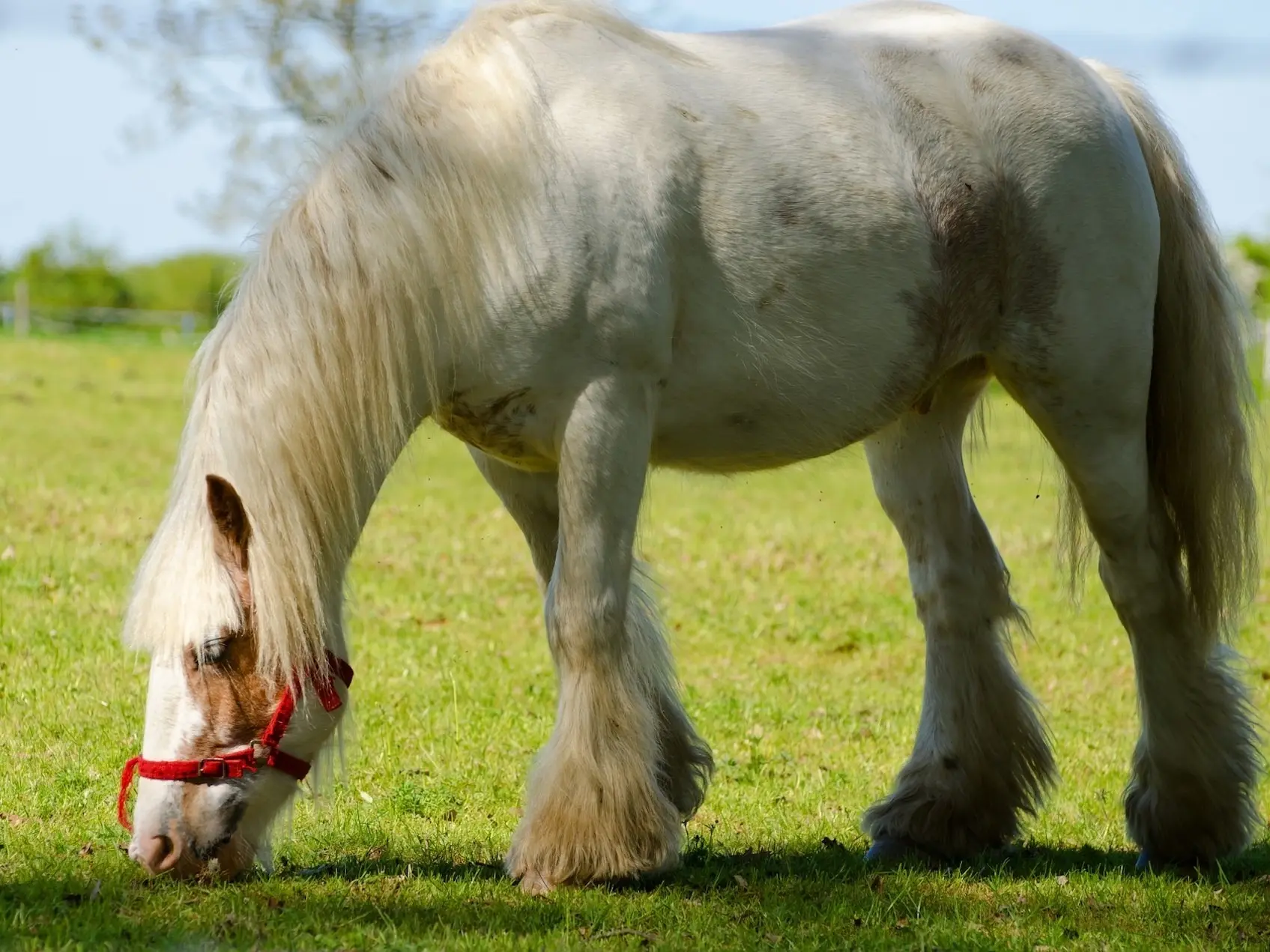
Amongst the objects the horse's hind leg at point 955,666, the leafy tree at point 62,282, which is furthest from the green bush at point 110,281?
the horse's hind leg at point 955,666

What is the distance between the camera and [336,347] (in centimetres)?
383

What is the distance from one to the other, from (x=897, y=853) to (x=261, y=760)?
2.09 meters

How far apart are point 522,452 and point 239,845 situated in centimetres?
122

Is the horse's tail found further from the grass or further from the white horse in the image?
the grass

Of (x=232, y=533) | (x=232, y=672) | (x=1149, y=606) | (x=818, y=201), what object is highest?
(x=818, y=201)

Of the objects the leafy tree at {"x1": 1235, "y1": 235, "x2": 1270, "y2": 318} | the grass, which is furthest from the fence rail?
the leafy tree at {"x1": 1235, "y1": 235, "x2": 1270, "y2": 318}

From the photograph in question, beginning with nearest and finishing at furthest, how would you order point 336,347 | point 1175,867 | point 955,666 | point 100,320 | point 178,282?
point 336,347, point 1175,867, point 955,666, point 100,320, point 178,282

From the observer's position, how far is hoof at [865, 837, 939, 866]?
484 cm

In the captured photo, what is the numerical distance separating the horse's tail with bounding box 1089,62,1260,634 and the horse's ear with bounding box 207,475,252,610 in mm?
2845

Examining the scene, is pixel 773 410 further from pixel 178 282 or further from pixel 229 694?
pixel 178 282

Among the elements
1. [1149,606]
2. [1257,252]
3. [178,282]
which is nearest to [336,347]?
[1149,606]

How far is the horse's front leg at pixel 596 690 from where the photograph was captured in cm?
398

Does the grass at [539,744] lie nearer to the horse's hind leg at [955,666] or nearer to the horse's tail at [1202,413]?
the horse's hind leg at [955,666]

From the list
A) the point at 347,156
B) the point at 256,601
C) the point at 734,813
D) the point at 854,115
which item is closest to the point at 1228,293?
the point at 854,115
